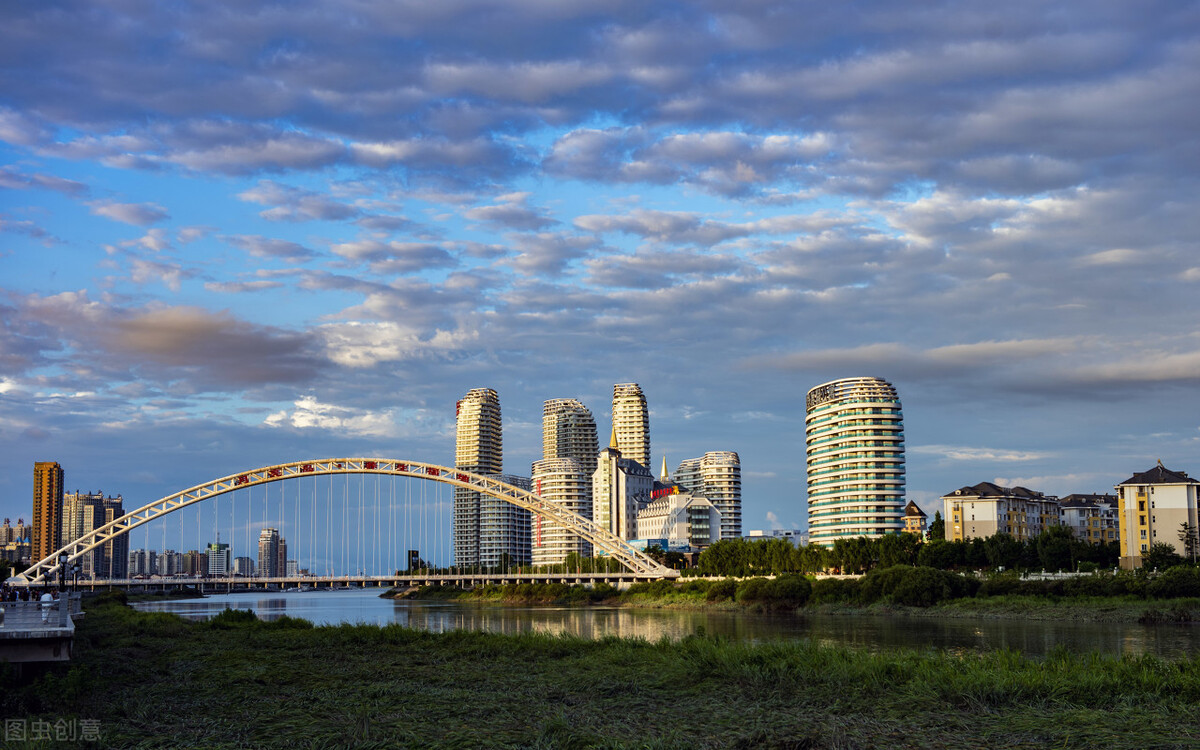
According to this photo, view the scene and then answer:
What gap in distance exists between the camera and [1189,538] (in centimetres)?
8638

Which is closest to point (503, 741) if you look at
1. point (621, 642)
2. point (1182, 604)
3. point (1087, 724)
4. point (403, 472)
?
point (1087, 724)

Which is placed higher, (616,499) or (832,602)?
(616,499)

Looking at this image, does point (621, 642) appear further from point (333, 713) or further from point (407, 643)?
point (333, 713)

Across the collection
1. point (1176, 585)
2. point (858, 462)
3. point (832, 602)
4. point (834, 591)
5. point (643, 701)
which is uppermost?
point (858, 462)

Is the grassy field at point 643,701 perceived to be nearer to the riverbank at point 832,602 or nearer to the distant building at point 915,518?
the riverbank at point 832,602

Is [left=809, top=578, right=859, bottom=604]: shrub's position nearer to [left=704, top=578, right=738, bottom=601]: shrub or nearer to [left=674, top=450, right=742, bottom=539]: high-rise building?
[left=704, top=578, right=738, bottom=601]: shrub

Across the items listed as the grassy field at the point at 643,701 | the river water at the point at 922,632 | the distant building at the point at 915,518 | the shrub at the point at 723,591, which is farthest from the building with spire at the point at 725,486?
the grassy field at the point at 643,701

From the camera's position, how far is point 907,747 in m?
13.2

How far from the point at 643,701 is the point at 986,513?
103m

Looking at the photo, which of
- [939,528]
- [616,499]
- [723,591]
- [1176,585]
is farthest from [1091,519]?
[616,499]

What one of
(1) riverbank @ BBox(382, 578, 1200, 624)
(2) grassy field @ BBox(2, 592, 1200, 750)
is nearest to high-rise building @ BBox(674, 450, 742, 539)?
(1) riverbank @ BBox(382, 578, 1200, 624)

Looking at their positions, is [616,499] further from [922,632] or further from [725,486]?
[922,632]

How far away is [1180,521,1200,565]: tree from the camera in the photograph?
86.1 meters

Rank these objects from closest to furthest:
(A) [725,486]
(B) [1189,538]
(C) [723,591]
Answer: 1. (B) [1189,538]
2. (C) [723,591]
3. (A) [725,486]
